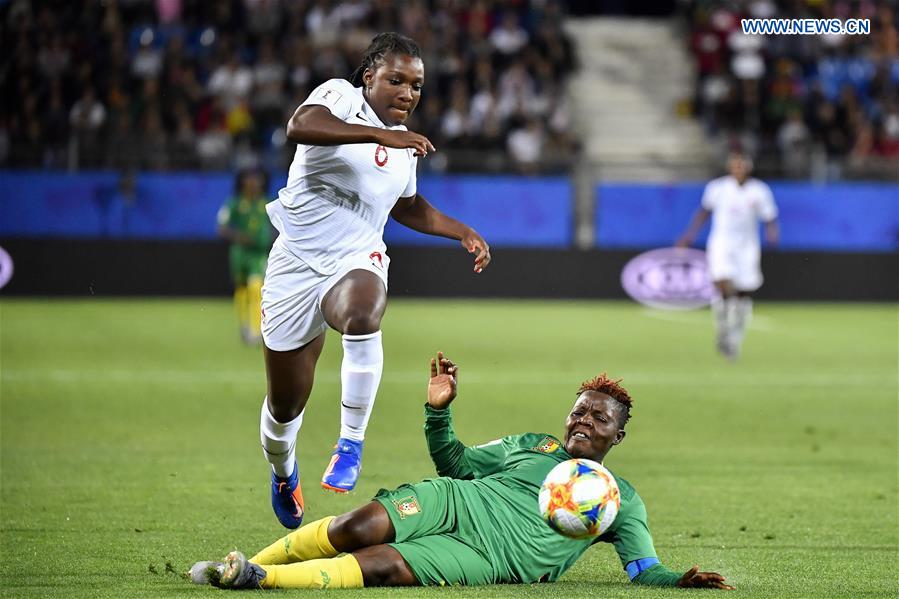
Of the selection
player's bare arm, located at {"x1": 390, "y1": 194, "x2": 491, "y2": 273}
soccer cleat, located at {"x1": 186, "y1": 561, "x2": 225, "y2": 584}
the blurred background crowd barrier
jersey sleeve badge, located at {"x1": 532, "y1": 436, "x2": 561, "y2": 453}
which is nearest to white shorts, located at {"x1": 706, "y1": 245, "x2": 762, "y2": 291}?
the blurred background crowd barrier

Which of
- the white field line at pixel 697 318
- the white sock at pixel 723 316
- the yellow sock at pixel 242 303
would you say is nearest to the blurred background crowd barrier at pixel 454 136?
the white field line at pixel 697 318

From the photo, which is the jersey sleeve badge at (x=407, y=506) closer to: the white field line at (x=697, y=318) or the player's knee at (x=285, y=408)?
the player's knee at (x=285, y=408)

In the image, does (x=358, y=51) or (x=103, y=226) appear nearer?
(x=103, y=226)

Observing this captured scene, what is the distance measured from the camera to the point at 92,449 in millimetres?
10617

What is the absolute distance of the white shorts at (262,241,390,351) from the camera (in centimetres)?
680

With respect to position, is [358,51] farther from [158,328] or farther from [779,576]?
[779,576]

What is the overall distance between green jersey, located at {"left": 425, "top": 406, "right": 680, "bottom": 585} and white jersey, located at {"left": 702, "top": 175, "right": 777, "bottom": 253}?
12.6 meters

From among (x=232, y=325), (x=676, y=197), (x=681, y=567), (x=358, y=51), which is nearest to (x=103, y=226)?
(x=232, y=325)

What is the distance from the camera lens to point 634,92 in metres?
28.6

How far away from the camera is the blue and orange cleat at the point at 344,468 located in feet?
20.2

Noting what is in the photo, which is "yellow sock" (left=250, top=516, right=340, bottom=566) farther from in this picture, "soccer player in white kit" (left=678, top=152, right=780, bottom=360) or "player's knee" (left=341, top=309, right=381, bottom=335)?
"soccer player in white kit" (left=678, top=152, right=780, bottom=360)

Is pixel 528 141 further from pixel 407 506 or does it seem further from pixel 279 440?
pixel 407 506

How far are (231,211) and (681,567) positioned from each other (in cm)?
1168

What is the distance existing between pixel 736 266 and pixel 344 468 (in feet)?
42.3
